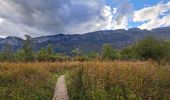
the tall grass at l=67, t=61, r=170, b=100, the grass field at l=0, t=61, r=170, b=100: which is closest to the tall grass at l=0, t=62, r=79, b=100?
Result: the grass field at l=0, t=61, r=170, b=100

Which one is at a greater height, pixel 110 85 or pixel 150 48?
pixel 150 48

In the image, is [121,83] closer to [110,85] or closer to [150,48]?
[110,85]

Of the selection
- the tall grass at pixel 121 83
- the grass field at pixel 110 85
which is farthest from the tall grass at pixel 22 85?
the tall grass at pixel 121 83

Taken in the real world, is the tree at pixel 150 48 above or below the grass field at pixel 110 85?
above

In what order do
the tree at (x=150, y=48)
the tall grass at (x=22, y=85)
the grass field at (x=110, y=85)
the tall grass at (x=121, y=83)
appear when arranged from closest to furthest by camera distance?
the tall grass at (x=121, y=83) < the grass field at (x=110, y=85) < the tall grass at (x=22, y=85) < the tree at (x=150, y=48)

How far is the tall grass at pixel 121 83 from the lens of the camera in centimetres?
1159

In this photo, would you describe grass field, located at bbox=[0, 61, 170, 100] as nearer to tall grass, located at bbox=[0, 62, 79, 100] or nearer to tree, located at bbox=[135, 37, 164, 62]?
tall grass, located at bbox=[0, 62, 79, 100]

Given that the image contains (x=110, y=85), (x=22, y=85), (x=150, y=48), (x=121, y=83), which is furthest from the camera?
(x=150, y=48)

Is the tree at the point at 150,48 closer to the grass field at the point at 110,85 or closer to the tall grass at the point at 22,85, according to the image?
the tall grass at the point at 22,85

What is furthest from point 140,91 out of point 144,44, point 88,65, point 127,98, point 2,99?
point 144,44

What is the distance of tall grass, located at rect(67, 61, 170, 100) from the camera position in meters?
11.6

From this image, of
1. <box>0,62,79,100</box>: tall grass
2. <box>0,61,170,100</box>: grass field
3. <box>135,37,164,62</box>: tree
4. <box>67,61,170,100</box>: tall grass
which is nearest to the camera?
<box>67,61,170,100</box>: tall grass

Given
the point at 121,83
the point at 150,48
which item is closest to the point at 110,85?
the point at 121,83

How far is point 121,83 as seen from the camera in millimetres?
12609
